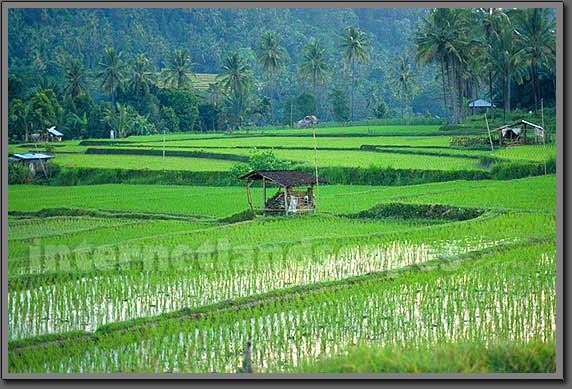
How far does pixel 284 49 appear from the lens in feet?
27.7

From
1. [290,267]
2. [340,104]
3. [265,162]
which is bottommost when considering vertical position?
[290,267]

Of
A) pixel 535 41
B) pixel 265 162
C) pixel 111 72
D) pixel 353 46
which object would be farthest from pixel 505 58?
pixel 111 72

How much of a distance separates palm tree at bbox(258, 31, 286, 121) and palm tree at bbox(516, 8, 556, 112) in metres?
1.82

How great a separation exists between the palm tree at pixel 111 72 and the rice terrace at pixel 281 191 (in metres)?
0.01

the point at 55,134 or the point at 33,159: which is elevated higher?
the point at 55,134

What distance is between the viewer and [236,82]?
342 inches

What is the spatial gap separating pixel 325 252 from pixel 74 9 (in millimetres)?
2574

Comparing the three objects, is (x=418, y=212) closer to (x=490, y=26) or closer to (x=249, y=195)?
(x=249, y=195)

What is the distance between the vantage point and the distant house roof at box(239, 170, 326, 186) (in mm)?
8797

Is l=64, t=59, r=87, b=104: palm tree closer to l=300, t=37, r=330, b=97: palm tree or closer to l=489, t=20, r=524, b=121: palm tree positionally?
l=300, t=37, r=330, b=97: palm tree

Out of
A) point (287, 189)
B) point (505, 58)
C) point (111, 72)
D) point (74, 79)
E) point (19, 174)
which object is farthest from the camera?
point (287, 189)

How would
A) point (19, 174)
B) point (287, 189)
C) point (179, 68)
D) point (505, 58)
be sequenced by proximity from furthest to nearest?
point (287, 189) < point (179, 68) < point (505, 58) < point (19, 174)

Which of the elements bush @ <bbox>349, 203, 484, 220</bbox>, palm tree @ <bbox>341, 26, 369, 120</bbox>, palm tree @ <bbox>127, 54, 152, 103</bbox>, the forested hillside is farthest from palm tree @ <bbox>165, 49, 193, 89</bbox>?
bush @ <bbox>349, 203, 484, 220</bbox>

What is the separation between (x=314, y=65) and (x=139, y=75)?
1383mm
